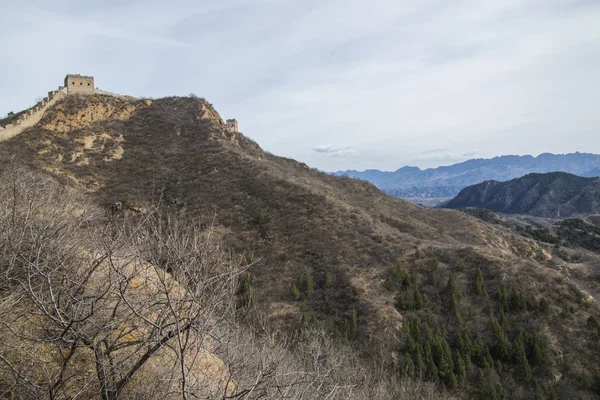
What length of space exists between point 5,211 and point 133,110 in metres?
48.7

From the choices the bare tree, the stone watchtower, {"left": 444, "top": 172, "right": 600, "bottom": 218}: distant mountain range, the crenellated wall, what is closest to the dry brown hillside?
the crenellated wall

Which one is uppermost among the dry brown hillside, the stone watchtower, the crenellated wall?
the stone watchtower

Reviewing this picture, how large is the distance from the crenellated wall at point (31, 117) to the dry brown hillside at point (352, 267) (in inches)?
29.0

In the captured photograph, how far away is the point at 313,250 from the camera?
1188 inches

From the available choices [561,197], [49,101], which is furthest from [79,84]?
[561,197]

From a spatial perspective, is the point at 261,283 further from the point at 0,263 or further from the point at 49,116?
the point at 49,116

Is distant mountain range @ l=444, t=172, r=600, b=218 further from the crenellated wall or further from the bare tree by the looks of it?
the bare tree

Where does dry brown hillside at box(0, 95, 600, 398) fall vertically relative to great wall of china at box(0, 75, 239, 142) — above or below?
below

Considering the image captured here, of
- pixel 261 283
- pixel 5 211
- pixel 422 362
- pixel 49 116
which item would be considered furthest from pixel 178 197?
pixel 5 211

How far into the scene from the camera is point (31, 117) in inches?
1551

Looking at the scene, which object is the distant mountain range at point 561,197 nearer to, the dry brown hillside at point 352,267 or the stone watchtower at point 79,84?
the dry brown hillside at point 352,267

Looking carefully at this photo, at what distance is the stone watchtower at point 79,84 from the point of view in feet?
151

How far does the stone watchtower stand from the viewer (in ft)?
151

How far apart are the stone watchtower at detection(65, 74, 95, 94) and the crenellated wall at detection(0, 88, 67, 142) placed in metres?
1.09
